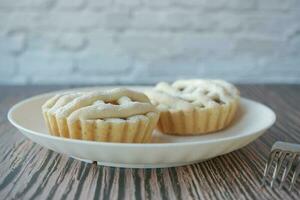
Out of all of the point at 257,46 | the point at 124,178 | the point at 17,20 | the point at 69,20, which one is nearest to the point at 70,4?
the point at 69,20

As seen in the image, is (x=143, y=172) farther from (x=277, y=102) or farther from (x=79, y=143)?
(x=277, y=102)

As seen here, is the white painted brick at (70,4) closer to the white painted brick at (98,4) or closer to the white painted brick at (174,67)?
the white painted brick at (98,4)

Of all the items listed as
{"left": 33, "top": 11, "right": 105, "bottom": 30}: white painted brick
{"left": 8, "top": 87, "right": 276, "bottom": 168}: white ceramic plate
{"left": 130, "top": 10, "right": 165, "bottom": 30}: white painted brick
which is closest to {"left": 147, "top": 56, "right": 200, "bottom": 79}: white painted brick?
{"left": 130, "top": 10, "right": 165, "bottom": 30}: white painted brick

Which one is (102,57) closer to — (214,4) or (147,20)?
(147,20)

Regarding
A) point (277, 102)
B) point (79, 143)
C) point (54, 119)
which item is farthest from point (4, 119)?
point (277, 102)

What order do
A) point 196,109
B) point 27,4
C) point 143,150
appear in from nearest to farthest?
point 143,150 → point 196,109 → point 27,4

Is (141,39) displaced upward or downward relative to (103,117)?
downward

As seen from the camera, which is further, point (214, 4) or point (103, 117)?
point (214, 4)

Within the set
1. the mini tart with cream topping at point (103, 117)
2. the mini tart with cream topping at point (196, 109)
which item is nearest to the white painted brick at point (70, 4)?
the mini tart with cream topping at point (196, 109)
